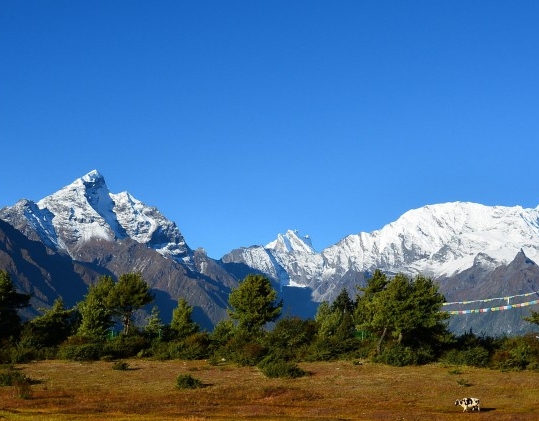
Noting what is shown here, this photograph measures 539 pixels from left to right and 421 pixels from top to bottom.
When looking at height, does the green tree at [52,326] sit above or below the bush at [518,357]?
above

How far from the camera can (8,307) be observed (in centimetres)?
9875

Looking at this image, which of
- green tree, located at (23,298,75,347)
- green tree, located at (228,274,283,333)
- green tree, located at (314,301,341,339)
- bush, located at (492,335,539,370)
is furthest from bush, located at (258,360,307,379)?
green tree, located at (23,298,75,347)

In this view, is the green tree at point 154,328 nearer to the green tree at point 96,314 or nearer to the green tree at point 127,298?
the green tree at point 127,298

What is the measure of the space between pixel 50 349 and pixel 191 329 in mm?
26460

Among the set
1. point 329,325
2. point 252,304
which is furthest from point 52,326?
point 329,325

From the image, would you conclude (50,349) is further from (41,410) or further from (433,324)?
(433,324)

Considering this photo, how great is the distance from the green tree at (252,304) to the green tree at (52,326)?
2513 centimetres

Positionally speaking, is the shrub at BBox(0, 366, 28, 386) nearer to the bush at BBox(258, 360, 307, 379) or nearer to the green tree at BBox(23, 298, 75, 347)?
the bush at BBox(258, 360, 307, 379)

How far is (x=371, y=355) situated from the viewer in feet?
270

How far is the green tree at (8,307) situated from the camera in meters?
95.7

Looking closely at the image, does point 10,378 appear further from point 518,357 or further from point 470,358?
point 518,357

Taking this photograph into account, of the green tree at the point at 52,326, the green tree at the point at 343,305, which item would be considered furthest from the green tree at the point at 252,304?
the green tree at the point at 343,305

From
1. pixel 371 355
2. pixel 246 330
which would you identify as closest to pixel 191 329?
pixel 246 330

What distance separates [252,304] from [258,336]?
33.3 ft
